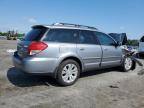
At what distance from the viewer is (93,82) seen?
7387mm

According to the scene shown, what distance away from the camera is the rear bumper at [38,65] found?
6.23 meters

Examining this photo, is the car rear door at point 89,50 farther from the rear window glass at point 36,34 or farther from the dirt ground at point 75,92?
the rear window glass at point 36,34

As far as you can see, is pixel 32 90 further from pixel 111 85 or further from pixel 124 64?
pixel 124 64

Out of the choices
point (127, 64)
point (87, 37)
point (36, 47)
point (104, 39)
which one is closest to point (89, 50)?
point (87, 37)

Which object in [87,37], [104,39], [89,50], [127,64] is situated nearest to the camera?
[89,50]

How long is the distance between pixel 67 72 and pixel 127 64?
3.54 m

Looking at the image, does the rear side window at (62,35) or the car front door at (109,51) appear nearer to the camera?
the rear side window at (62,35)

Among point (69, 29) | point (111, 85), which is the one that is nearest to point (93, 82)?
point (111, 85)

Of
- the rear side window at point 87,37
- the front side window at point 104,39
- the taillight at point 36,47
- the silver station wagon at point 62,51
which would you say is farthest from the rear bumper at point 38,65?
the front side window at point 104,39

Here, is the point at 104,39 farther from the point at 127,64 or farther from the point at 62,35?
the point at 62,35

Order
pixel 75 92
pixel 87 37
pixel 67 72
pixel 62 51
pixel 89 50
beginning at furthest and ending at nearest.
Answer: pixel 87 37 < pixel 89 50 < pixel 67 72 < pixel 62 51 < pixel 75 92

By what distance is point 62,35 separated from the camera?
6891 millimetres

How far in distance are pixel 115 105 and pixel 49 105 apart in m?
1.49

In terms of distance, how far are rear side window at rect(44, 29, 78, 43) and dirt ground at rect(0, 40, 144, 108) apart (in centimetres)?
135
